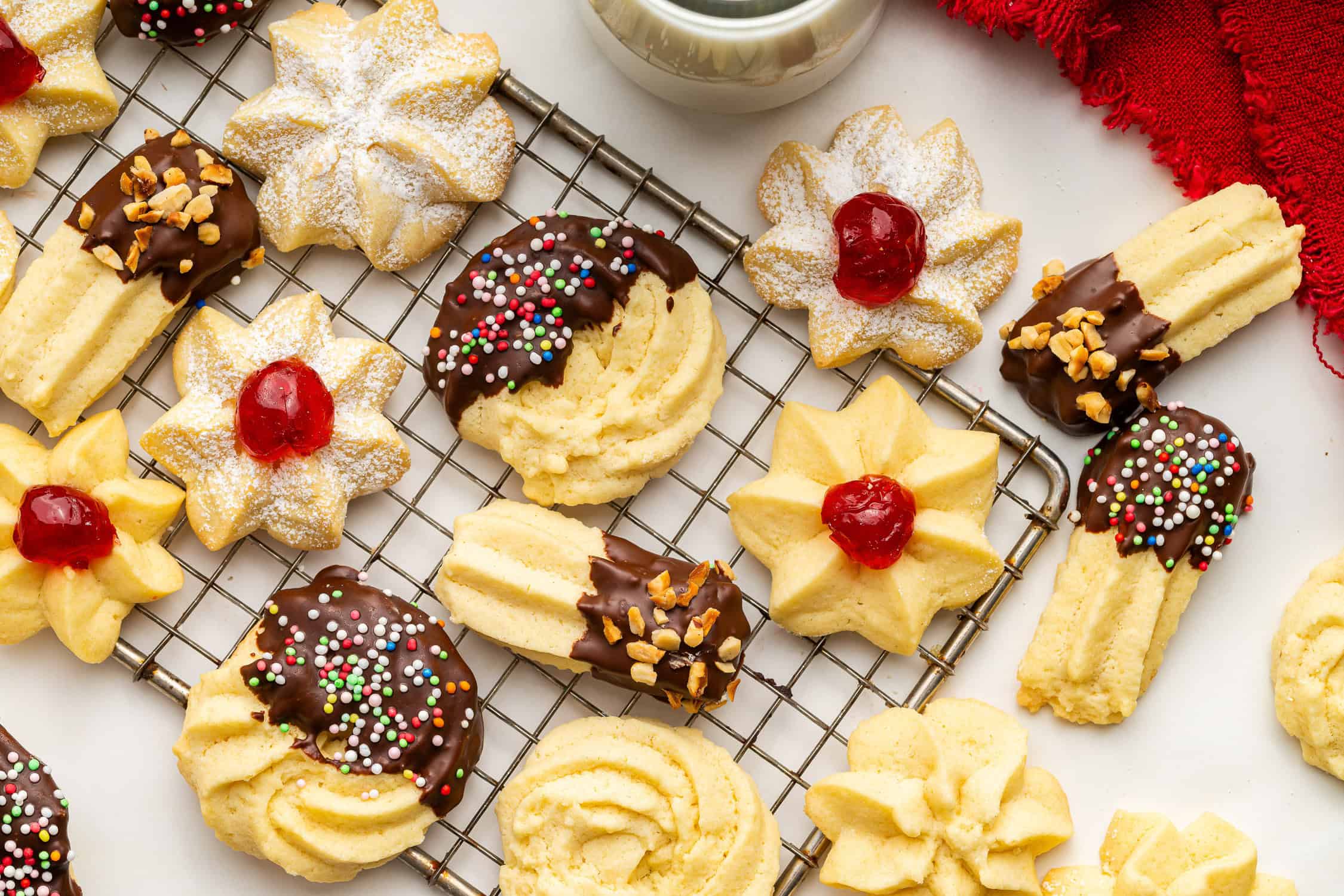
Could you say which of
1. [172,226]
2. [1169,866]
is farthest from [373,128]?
[1169,866]

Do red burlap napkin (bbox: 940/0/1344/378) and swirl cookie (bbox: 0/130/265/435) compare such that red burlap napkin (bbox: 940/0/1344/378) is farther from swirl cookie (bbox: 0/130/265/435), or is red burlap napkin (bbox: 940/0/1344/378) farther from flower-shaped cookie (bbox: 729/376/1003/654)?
swirl cookie (bbox: 0/130/265/435)

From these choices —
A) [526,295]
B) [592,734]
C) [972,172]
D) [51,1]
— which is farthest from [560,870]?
[51,1]

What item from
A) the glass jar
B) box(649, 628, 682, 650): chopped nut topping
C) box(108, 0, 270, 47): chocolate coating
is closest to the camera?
the glass jar

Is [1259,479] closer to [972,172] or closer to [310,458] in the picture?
[972,172]

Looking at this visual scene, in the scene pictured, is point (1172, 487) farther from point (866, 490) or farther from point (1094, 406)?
point (866, 490)

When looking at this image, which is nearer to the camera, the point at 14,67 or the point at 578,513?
the point at 14,67

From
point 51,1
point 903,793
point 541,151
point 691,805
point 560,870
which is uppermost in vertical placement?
point 541,151

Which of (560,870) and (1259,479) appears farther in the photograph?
(1259,479)

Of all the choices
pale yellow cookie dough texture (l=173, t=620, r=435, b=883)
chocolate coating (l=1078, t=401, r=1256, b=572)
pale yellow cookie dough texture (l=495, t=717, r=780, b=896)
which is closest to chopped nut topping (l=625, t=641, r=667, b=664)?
pale yellow cookie dough texture (l=495, t=717, r=780, b=896)
